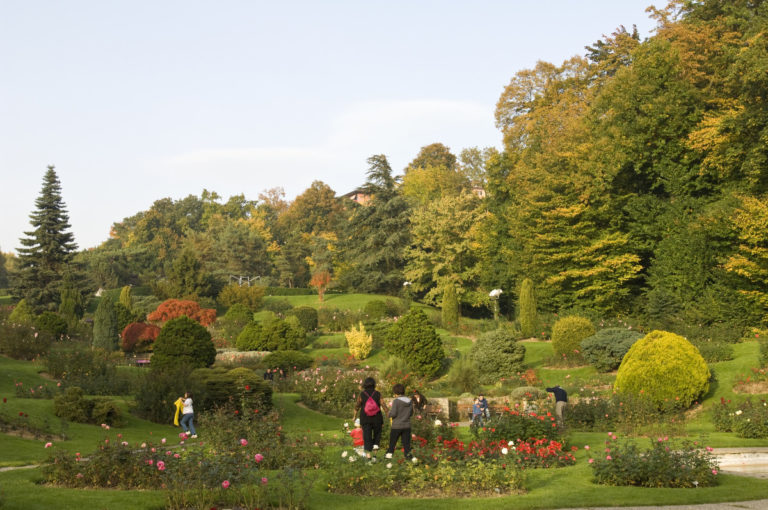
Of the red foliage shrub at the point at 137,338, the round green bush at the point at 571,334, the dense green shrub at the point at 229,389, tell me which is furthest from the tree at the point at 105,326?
the round green bush at the point at 571,334

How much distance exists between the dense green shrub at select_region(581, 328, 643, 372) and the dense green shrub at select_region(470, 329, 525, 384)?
2452 mm

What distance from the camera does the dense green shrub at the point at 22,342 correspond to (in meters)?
23.8

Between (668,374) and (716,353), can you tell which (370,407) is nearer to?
(668,374)

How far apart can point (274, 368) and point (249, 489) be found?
53.4 feet

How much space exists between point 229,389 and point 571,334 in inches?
541

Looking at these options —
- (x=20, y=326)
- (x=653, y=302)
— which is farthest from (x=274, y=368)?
(x=653, y=302)

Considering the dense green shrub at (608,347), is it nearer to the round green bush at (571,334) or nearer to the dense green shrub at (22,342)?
the round green bush at (571,334)

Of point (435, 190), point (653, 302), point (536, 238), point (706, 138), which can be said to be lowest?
point (653, 302)

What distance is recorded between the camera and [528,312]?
Result: 3291cm

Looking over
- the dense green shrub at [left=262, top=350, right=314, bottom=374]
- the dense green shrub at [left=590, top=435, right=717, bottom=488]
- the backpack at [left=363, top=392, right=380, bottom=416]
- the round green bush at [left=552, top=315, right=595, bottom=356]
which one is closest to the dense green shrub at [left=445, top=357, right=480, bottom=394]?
the round green bush at [left=552, top=315, right=595, bottom=356]

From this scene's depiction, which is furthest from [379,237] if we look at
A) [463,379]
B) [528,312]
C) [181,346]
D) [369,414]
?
[369,414]

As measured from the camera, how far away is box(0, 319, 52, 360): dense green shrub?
23.8 meters

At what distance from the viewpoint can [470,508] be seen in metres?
8.35

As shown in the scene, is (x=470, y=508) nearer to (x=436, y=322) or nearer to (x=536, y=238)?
(x=536, y=238)
